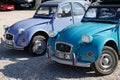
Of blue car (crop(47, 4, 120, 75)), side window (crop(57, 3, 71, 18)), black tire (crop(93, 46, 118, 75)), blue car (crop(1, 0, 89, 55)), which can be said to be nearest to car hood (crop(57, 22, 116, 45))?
blue car (crop(47, 4, 120, 75))

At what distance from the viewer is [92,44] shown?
6.25 meters

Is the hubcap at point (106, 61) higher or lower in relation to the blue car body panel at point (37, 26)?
lower

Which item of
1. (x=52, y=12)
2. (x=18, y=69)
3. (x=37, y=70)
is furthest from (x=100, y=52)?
(x=52, y=12)

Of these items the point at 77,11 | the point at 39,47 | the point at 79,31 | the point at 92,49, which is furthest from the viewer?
the point at 77,11

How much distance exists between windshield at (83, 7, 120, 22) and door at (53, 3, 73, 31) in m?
1.61

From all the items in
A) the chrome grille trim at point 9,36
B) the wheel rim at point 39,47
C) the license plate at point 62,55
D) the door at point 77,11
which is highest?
the door at point 77,11

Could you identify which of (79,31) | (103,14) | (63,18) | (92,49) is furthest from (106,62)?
(63,18)

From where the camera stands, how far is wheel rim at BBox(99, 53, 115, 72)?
21.2 ft

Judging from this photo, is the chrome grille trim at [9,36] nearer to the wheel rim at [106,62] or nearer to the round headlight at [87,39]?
the round headlight at [87,39]

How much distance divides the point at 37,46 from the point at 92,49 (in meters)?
2.96

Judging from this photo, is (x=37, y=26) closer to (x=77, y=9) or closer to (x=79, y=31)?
(x=77, y=9)

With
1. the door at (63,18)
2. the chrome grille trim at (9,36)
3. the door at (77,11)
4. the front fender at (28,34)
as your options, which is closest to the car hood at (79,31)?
the front fender at (28,34)

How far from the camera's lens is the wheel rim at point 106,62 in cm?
645

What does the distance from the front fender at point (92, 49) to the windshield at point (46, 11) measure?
316cm
